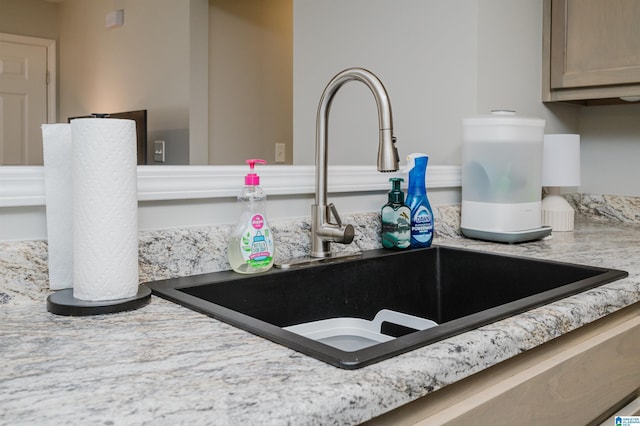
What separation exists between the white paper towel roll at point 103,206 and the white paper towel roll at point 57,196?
76 mm

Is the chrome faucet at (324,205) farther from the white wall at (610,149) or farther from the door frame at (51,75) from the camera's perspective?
the door frame at (51,75)

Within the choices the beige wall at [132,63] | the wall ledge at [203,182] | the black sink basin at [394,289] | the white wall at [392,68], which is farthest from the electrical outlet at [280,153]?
the black sink basin at [394,289]

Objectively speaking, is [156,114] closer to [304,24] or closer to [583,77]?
[304,24]

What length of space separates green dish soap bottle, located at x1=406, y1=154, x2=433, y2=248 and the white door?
10.5 feet

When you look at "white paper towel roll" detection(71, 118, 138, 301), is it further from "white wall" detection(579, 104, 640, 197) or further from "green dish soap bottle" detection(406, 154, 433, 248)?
"white wall" detection(579, 104, 640, 197)

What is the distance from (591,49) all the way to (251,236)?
132 cm

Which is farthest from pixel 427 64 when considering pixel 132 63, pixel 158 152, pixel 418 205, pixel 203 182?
pixel 132 63

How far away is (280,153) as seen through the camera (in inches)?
140

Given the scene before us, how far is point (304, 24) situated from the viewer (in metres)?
2.05

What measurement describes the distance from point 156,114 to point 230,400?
3119mm

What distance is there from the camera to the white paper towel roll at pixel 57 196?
83 cm

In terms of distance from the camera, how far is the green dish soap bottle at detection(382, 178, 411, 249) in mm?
1244

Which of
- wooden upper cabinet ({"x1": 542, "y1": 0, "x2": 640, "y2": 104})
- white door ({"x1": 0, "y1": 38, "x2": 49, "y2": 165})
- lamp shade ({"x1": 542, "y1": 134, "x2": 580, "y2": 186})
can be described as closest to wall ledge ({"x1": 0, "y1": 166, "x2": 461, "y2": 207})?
→ lamp shade ({"x1": 542, "y1": 134, "x2": 580, "y2": 186})
